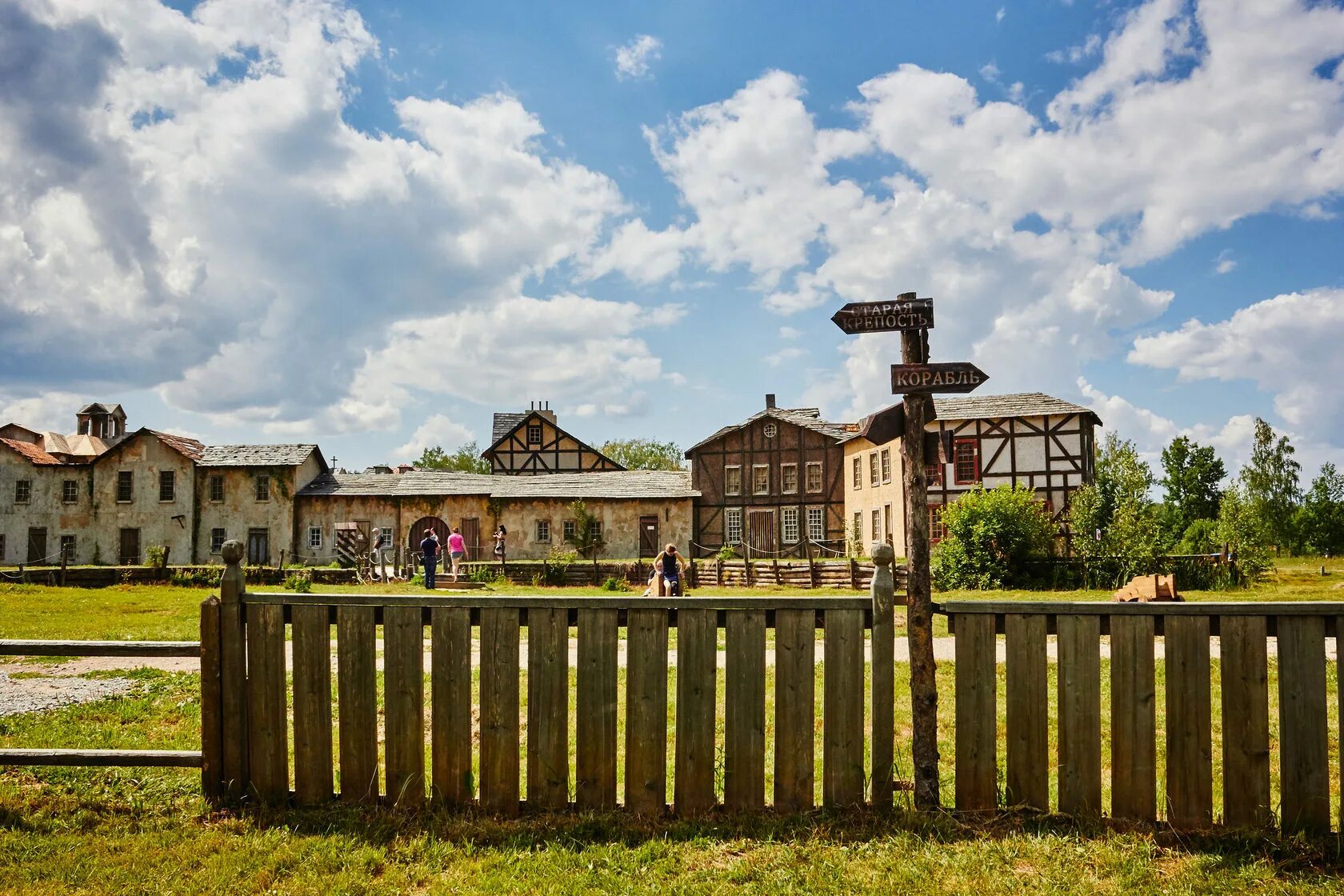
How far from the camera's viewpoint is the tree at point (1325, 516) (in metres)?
54.2

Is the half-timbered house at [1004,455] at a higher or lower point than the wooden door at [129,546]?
higher

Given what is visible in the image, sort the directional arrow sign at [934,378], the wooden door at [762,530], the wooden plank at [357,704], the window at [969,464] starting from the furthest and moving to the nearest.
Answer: the wooden door at [762,530]
the window at [969,464]
the directional arrow sign at [934,378]
the wooden plank at [357,704]

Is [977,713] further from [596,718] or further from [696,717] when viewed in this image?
[596,718]

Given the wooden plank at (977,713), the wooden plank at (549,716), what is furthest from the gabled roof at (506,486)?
the wooden plank at (977,713)

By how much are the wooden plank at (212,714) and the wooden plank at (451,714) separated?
4.07 feet

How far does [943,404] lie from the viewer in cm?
3409

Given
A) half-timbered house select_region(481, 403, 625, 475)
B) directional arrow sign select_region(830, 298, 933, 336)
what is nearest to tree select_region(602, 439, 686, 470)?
half-timbered house select_region(481, 403, 625, 475)

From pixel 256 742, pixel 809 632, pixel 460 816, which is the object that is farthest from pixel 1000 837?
pixel 256 742

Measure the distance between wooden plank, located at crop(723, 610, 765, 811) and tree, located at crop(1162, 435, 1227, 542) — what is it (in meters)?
Result: 61.4

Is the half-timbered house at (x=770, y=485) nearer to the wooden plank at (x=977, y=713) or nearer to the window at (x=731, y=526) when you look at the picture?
the window at (x=731, y=526)

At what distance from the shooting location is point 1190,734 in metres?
4.34

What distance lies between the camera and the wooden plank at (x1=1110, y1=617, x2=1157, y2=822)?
171 inches

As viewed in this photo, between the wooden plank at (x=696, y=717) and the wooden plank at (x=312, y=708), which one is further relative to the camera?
the wooden plank at (x=312, y=708)

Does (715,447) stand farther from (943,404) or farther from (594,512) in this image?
(943,404)
